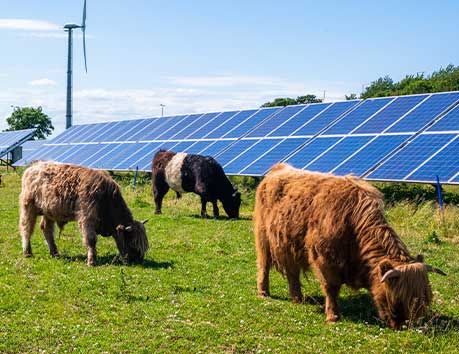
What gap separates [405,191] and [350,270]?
42.4ft

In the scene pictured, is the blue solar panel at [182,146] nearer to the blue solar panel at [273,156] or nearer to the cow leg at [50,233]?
the blue solar panel at [273,156]

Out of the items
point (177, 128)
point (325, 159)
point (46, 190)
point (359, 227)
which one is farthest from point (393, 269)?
point (177, 128)

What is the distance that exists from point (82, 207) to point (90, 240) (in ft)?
2.09

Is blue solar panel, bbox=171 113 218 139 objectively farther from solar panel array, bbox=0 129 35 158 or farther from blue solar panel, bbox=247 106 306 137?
solar panel array, bbox=0 129 35 158

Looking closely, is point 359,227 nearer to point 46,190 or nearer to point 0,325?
point 0,325

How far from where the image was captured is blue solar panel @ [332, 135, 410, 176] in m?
18.8

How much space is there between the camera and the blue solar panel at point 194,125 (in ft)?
99.0

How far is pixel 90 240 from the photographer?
1123cm

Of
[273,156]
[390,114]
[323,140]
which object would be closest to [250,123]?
[273,156]

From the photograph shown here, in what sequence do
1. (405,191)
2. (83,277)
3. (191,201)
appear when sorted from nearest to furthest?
(83,277) → (405,191) → (191,201)

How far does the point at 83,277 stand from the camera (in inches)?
393

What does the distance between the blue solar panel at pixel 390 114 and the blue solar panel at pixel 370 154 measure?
998 mm

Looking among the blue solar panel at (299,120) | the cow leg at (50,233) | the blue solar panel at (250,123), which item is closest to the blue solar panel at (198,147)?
the blue solar panel at (250,123)

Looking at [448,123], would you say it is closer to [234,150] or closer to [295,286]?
[234,150]
